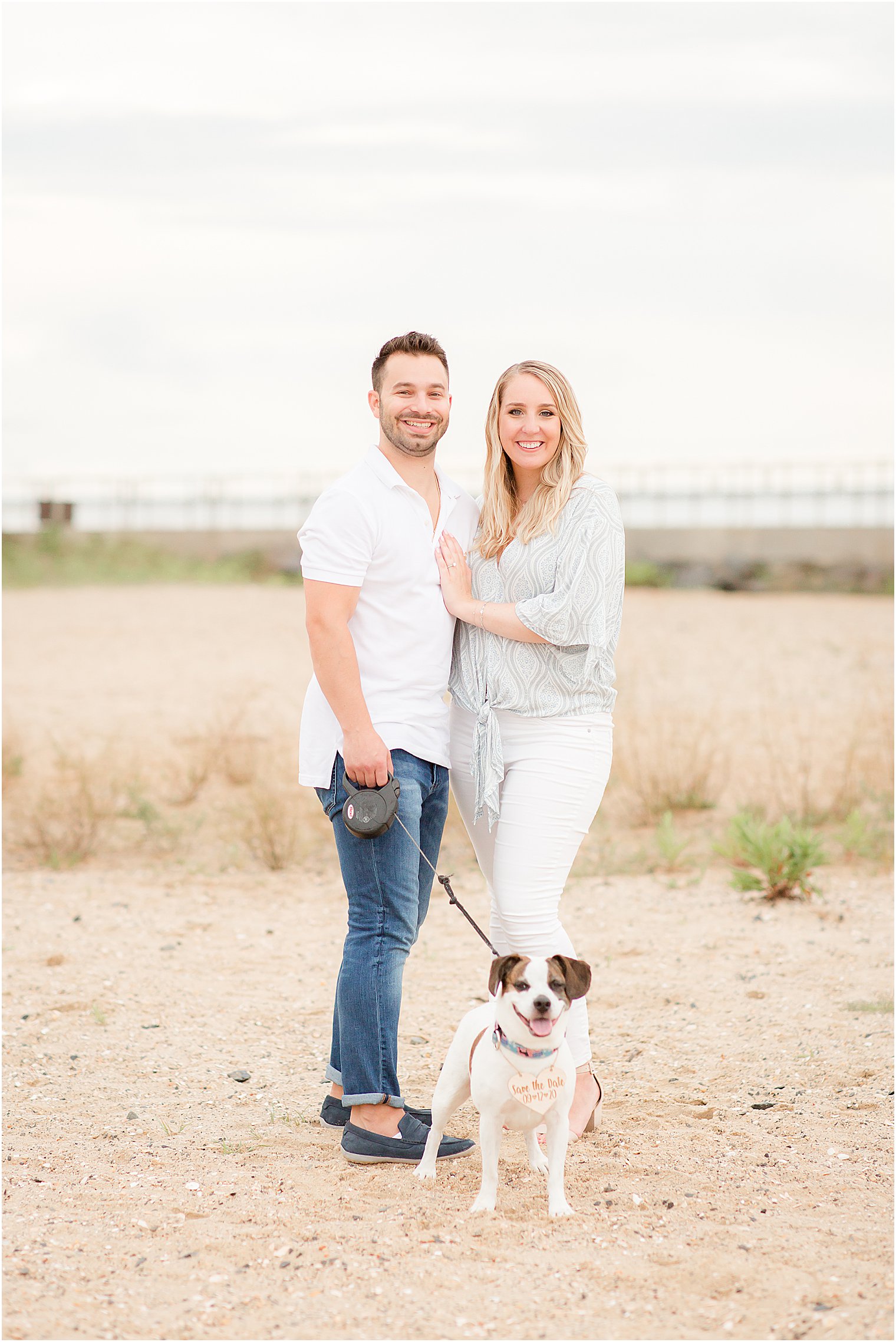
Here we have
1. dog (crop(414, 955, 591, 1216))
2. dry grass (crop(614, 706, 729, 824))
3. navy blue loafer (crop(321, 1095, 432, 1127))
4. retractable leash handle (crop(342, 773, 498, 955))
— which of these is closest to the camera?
dog (crop(414, 955, 591, 1216))

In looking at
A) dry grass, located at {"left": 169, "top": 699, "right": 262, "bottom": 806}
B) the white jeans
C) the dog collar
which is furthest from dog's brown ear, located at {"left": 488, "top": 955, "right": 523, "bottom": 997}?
dry grass, located at {"left": 169, "top": 699, "right": 262, "bottom": 806}

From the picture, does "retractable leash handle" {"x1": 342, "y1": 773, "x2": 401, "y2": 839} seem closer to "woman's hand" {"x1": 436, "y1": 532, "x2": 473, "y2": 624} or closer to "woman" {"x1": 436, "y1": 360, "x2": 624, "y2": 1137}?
"woman" {"x1": 436, "y1": 360, "x2": 624, "y2": 1137}

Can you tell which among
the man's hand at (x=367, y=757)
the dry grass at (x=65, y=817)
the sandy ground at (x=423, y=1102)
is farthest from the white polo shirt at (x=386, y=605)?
the dry grass at (x=65, y=817)

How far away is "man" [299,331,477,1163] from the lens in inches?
135

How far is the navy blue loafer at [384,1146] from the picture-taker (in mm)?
3621

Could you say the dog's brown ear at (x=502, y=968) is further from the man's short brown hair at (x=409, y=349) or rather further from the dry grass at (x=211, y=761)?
the dry grass at (x=211, y=761)

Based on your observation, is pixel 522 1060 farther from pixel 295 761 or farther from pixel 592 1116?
pixel 295 761

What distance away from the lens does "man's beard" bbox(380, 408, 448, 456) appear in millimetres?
3568

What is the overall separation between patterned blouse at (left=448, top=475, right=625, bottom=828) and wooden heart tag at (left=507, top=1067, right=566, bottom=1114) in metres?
0.74

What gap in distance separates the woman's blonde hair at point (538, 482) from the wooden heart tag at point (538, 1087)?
1437 millimetres

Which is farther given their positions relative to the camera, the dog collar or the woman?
the woman

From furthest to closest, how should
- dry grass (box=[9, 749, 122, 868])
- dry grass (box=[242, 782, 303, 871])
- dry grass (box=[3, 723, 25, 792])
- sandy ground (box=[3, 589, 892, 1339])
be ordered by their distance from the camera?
dry grass (box=[3, 723, 25, 792]) < dry grass (box=[9, 749, 122, 868]) < dry grass (box=[242, 782, 303, 871]) < sandy ground (box=[3, 589, 892, 1339])

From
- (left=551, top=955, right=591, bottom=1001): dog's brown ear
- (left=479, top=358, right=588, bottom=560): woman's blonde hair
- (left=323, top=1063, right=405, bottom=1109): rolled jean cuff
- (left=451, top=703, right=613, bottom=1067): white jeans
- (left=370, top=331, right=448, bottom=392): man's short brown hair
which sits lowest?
(left=323, top=1063, right=405, bottom=1109): rolled jean cuff

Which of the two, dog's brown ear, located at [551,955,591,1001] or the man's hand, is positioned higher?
the man's hand
